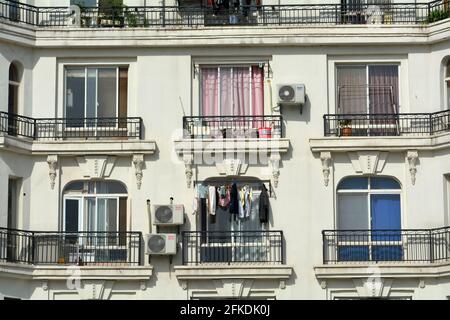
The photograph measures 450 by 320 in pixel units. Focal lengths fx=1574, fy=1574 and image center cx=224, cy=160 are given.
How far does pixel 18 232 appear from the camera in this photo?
39.8 meters

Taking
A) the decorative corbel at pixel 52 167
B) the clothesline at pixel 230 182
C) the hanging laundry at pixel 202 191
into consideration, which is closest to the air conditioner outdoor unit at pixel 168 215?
the hanging laundry at pixel 202 191

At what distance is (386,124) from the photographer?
40625 mm

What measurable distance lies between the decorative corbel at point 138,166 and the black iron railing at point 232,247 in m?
1.77

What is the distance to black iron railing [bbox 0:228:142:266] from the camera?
39.7m

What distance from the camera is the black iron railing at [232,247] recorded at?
3978 centimetres

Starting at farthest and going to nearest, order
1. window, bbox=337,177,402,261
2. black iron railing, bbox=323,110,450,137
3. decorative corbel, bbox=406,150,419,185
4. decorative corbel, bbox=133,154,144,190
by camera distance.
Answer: black iron railing, bbox=323,110,450,137 < decorative corbel, bbox=133,154,144,190 < decorative corbel, bbox=406,150,419,185 < window, bbox=337,177,402,261

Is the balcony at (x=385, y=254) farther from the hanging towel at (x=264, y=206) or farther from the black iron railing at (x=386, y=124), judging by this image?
the black iron railing at (x=386, y=124)

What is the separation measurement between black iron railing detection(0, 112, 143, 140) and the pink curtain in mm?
1820

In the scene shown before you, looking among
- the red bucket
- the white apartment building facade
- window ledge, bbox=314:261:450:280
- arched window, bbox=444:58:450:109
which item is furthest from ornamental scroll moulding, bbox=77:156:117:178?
arched window, bbox=444:58:450:109

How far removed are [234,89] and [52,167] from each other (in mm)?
5145

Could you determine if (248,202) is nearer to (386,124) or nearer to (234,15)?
(386,124)

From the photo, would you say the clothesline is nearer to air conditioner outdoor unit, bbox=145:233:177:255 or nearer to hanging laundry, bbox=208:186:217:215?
hanging laundry, bbox=208:186:217:215

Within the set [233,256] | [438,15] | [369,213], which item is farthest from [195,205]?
[438,15]

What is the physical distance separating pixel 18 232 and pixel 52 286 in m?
1.63
